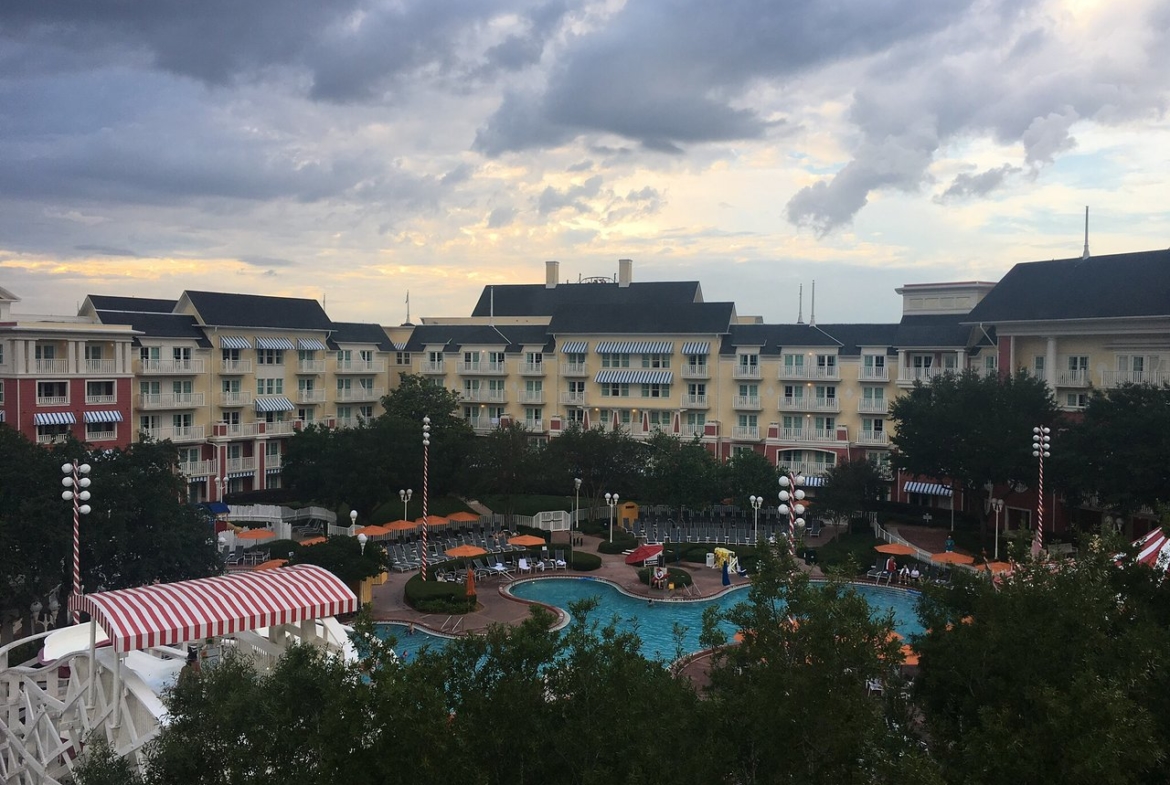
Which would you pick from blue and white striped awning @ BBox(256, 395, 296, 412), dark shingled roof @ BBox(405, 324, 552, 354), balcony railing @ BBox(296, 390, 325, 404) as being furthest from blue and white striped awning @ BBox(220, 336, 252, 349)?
dark shingled roof @ BBox(405, 324, 552, 354)

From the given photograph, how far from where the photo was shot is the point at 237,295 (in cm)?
5734

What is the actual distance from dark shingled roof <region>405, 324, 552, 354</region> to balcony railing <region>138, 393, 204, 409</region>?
17.2m

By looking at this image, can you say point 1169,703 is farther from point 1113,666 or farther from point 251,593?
point 251,593

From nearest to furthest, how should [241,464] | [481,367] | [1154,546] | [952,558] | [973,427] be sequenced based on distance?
1. [1154,546]
2. [952,558]
3. [973,427]
4. [241,464]
5. [481,367]

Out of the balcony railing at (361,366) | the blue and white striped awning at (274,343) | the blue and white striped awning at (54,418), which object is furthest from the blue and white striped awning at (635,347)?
the blue and white striped awning at (54,418)

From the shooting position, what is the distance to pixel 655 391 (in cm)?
6000

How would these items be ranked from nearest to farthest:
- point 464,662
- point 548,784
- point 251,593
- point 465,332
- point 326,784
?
point 326,784 → point 548,784 → point 464,662 → point 251,593 → point 465,332

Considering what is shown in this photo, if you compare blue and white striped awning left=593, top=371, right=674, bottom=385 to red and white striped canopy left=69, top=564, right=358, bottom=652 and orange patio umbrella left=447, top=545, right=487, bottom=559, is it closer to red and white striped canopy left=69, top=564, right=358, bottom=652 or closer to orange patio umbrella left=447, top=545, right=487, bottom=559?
orange patio umbrella left=447, top=545, right=487, bottom=559

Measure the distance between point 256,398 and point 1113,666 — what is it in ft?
171

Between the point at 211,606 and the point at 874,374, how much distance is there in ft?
143

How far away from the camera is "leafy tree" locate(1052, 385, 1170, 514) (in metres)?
34.8

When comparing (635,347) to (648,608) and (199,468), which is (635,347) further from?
(648,608)

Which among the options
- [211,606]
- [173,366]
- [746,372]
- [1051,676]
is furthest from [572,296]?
[1051,676]

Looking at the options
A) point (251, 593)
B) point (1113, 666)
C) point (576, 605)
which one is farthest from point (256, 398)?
point (1113, 666)
